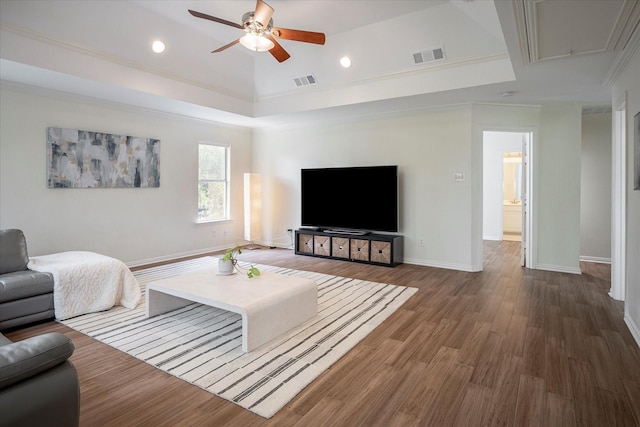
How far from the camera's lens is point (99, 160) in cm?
530

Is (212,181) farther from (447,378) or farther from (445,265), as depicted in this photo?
(447,378)

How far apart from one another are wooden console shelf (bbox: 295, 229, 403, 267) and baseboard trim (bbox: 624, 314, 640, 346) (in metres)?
2.96

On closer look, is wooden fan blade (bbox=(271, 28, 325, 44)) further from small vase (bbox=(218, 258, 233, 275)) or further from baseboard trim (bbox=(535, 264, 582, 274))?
baseboard trim (bbox=(535, 264, 582, 274))

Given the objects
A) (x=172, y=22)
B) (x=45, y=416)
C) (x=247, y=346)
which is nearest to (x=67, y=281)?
(x=247, y=346)

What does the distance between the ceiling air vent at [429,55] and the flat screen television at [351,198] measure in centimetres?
174

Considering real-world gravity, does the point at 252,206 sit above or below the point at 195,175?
below

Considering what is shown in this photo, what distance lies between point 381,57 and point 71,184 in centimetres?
460

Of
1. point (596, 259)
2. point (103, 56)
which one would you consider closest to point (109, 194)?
point (103, 56)

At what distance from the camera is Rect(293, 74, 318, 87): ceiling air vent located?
5.66 metres

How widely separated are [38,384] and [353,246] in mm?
5028

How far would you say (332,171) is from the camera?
258 inches

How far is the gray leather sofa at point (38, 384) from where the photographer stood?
1375 millimetres

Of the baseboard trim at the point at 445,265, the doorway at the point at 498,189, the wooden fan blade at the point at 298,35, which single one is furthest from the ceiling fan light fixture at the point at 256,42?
the doorway at the point at 498,189

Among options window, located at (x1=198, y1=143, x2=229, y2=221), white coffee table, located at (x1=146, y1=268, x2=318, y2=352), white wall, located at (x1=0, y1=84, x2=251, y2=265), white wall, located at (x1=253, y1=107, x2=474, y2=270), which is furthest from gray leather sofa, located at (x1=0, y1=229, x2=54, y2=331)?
white wall, located at (x1=253, y1=107, x2=474, y2=270)
